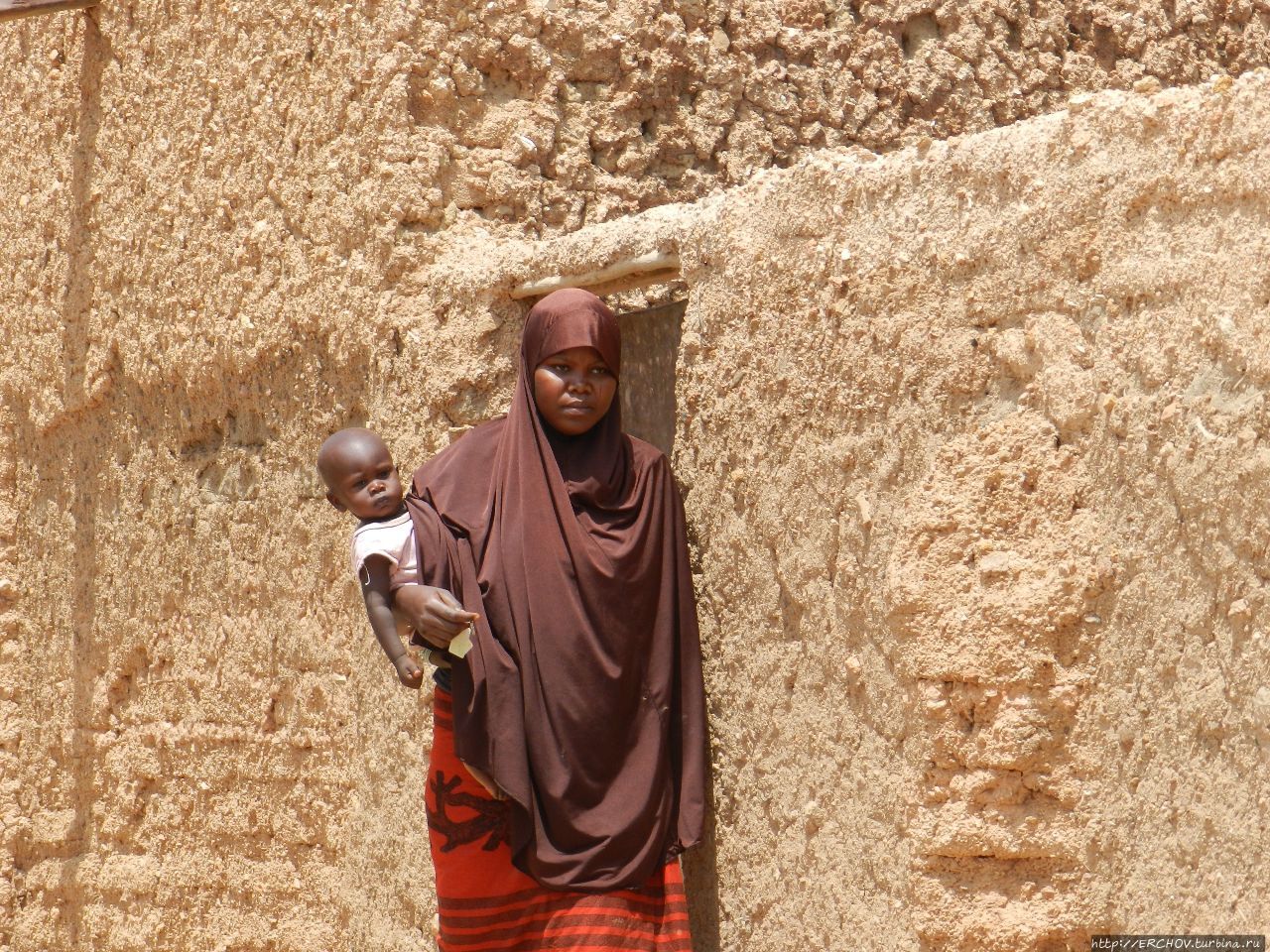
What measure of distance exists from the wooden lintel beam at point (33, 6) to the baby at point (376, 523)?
230 cm

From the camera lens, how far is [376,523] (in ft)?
11.1

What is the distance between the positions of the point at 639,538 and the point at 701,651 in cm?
28

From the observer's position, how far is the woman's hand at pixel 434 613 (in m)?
3.19

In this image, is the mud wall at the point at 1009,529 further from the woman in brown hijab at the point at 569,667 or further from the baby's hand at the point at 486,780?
the baby's hand at the point at 486,780

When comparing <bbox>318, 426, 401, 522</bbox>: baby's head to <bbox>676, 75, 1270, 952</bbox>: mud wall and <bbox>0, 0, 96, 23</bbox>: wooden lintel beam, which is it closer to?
<bbox>676, 75, 1270, 952</bbox>: mud wall

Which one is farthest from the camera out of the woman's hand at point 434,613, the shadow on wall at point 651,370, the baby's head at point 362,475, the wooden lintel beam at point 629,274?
the shadow on wall at point 651,370

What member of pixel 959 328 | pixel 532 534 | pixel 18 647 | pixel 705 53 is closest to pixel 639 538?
pixel 532 534

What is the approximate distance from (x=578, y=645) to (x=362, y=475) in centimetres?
52

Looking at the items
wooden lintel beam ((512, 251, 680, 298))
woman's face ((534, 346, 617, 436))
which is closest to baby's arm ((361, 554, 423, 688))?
woman's face ((534, 346, 617, 436))

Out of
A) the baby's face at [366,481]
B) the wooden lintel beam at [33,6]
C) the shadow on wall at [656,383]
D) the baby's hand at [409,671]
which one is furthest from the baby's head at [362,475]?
the wooden lintel beam at [33,6]

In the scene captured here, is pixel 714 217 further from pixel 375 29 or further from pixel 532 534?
pixel 375 29

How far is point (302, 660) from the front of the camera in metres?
4.52

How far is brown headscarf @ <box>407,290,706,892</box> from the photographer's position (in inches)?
129

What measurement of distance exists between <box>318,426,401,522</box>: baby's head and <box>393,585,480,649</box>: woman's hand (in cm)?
21
